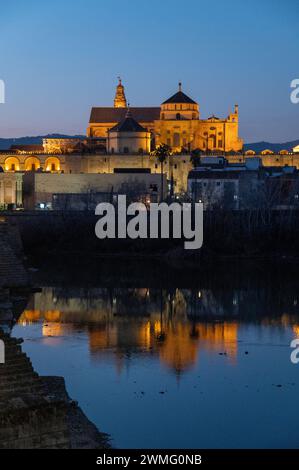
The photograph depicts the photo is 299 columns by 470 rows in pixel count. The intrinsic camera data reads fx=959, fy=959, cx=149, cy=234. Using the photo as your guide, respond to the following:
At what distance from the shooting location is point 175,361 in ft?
50.0

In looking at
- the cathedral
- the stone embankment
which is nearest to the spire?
the cathedral

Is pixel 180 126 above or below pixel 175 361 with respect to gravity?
above

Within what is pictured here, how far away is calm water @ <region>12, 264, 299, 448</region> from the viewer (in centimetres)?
1155

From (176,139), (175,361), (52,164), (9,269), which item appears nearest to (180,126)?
(176,139)

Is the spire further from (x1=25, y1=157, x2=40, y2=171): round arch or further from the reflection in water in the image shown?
the reflection in water

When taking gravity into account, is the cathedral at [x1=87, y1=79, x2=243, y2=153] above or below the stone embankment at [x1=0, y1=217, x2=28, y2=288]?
above

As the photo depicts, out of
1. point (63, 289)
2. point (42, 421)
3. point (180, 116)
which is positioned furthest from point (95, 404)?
point (180, 116)

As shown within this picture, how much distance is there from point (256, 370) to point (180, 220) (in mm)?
24337

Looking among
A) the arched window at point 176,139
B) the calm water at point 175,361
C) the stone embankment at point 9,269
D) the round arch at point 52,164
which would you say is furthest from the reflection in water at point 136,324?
the arched window at point 176,139

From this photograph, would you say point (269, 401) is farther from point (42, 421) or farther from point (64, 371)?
point (42, 421)

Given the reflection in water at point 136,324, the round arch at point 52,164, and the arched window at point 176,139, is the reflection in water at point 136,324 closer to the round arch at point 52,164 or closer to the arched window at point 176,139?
the round arch at point 52,164

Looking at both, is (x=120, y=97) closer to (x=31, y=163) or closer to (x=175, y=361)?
(x=31, y=163)

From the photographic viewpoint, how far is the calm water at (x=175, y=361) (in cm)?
1155

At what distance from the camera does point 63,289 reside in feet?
83.7
